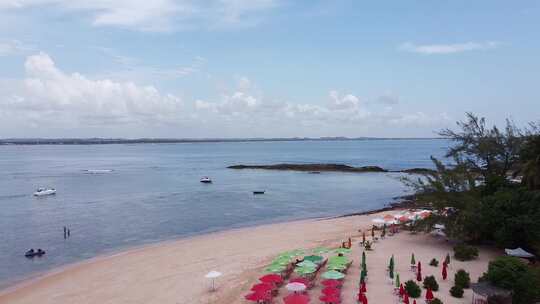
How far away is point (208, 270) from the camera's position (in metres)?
26.3

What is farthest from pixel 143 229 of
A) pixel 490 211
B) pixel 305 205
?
pixel 490 211

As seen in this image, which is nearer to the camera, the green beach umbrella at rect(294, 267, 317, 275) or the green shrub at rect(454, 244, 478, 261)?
the green beach umbrella at rect(294, 267, 317, 275)

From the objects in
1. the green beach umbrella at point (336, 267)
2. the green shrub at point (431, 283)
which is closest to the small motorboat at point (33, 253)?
the green beach umbrella at point (336, 267)

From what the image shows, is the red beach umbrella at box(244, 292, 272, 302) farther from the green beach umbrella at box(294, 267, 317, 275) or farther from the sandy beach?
the green beach umbrella at box(294, 267, 317, 275)

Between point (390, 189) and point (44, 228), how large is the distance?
2023 inches

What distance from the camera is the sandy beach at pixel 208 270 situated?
2158cm

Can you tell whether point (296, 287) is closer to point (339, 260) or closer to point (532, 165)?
point (339, 260)

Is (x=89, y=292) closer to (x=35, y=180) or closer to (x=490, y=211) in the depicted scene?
(x=490, y=211)

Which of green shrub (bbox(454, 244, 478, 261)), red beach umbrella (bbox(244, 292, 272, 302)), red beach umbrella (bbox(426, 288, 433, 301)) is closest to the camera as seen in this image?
red beach umbrella (bbox(426, 288, 433, 301))

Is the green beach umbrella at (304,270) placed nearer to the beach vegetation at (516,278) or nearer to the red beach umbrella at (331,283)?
the red beach umbrella at (331,283)

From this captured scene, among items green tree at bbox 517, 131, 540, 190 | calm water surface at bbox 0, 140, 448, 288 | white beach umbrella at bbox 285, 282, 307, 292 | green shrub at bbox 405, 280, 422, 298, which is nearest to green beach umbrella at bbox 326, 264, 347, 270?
white beach umbrella at bbox 285, 282, 307, 292

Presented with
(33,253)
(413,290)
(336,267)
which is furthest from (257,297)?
(33,253)

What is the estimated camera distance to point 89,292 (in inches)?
931

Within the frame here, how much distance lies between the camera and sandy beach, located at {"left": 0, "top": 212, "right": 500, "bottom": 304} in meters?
21.6
